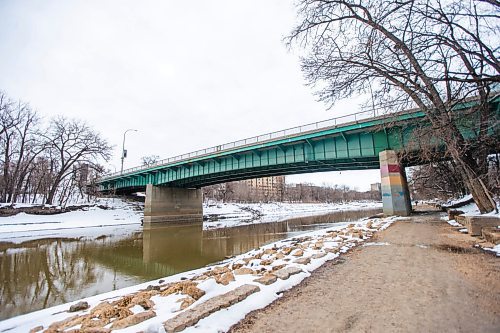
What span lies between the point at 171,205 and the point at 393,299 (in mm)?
45783

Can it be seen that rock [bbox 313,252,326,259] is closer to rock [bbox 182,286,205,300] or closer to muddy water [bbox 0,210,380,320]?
rock [bbox 182,286,205,300]

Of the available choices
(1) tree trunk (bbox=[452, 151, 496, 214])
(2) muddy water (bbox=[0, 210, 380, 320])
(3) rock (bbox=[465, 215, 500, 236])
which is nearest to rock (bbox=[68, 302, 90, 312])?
(2) muddy water (bbox=[0, 210, 380, 320])

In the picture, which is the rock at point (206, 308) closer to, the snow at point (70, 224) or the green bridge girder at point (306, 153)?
the green bridge girder at point (306, 153)

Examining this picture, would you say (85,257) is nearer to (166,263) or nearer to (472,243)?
(166,263)

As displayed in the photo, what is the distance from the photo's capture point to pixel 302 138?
94.3ft

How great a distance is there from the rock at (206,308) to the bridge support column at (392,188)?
76.4 ft

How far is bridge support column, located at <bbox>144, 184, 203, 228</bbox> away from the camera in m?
43.2

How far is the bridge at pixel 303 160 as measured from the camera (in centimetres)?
1825

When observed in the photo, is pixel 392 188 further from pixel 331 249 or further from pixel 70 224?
pixel 70 224

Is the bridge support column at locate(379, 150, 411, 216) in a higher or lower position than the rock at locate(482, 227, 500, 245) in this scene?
higher

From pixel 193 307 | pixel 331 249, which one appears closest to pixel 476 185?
pixel 331 249

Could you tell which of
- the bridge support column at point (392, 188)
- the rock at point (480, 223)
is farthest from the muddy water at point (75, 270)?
the bridge support column at point (392, 188)

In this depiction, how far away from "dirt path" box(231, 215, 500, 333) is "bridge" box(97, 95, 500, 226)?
21.2 feet

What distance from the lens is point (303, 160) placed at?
3016 centimetres
